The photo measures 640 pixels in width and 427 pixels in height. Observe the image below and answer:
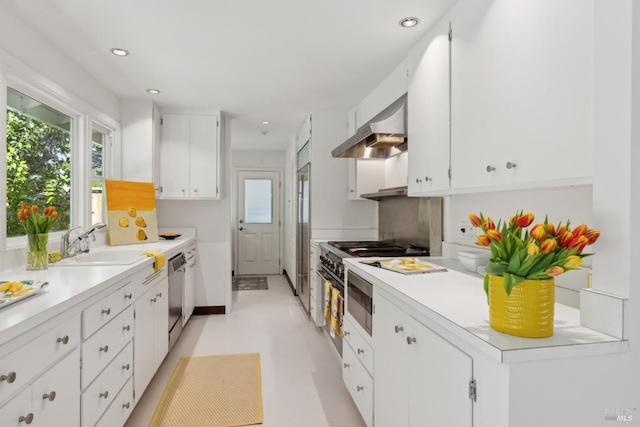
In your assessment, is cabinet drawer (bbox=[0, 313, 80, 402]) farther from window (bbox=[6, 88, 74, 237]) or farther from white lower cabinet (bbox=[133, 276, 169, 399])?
window (bbox=[6, 88, 74, 237])

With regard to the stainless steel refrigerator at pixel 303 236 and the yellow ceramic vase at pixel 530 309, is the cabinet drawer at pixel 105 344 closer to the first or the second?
the yellow ceramic vase at pixel 530 309

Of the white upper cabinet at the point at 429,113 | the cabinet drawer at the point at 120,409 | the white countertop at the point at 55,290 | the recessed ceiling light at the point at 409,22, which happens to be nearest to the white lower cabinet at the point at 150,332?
the cabinet drawer at the point at 120,409

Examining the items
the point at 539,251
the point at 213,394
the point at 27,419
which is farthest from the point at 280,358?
the point at 539,251

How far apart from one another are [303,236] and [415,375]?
321cm

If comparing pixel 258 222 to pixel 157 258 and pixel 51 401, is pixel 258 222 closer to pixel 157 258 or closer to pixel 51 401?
pixel 157 258

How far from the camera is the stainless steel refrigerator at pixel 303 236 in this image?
13.8 ft

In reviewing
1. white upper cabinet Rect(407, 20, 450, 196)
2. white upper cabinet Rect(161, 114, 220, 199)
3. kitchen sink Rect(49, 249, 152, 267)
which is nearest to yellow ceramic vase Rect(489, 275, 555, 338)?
white upper cabinet Rect(407, 20, 450, 196)

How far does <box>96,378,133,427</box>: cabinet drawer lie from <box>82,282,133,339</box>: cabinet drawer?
432mm

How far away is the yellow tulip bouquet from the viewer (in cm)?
92

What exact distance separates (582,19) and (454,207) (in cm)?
140

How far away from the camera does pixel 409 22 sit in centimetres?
208

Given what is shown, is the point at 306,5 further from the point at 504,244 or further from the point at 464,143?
the point at 504,244

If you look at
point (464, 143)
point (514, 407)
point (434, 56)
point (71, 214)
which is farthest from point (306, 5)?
point (71, 214)

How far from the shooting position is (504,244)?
0.99 metres
